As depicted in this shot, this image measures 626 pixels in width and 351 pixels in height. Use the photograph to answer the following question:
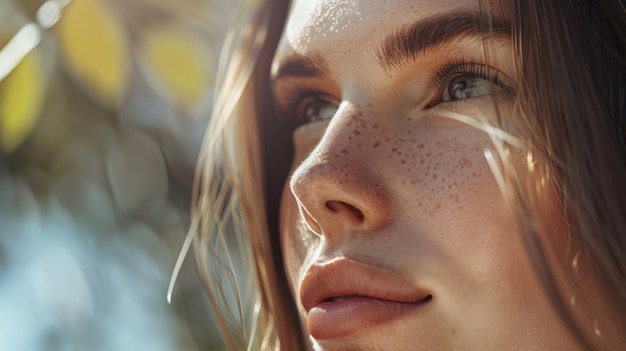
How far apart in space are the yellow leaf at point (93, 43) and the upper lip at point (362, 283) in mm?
438

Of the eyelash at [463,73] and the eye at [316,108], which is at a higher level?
the eye at [316,108]

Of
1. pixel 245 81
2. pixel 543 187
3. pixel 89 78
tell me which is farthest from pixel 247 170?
pixel 543 187

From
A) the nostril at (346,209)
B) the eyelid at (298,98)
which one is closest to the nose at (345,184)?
the nostril at (346,209)

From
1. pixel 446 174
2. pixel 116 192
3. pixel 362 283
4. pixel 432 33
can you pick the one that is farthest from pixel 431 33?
pixel 116 192

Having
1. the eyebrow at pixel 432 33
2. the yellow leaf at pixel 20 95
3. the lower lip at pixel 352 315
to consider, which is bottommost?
the lower lip at pixel 352 315

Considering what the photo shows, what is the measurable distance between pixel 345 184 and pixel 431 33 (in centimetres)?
19

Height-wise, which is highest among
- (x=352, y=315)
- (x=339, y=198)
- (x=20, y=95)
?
(x=20, y=95)

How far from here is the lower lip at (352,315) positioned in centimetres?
115

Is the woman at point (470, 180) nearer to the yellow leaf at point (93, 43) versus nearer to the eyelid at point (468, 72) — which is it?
the eyelid at point (468, 72)

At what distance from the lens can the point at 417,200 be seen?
1153mm

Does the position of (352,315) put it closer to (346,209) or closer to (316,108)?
(346,209)

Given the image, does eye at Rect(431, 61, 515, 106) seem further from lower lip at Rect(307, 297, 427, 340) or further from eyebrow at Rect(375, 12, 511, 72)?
lower lip at Rect(307, 297, 427, 340)

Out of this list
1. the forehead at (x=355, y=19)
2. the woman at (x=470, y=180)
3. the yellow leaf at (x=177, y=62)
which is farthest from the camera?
the yellow leaf at (x=177, y=62)

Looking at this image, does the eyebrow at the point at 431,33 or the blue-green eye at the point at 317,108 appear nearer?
the eyebrow at the point at 431,33
